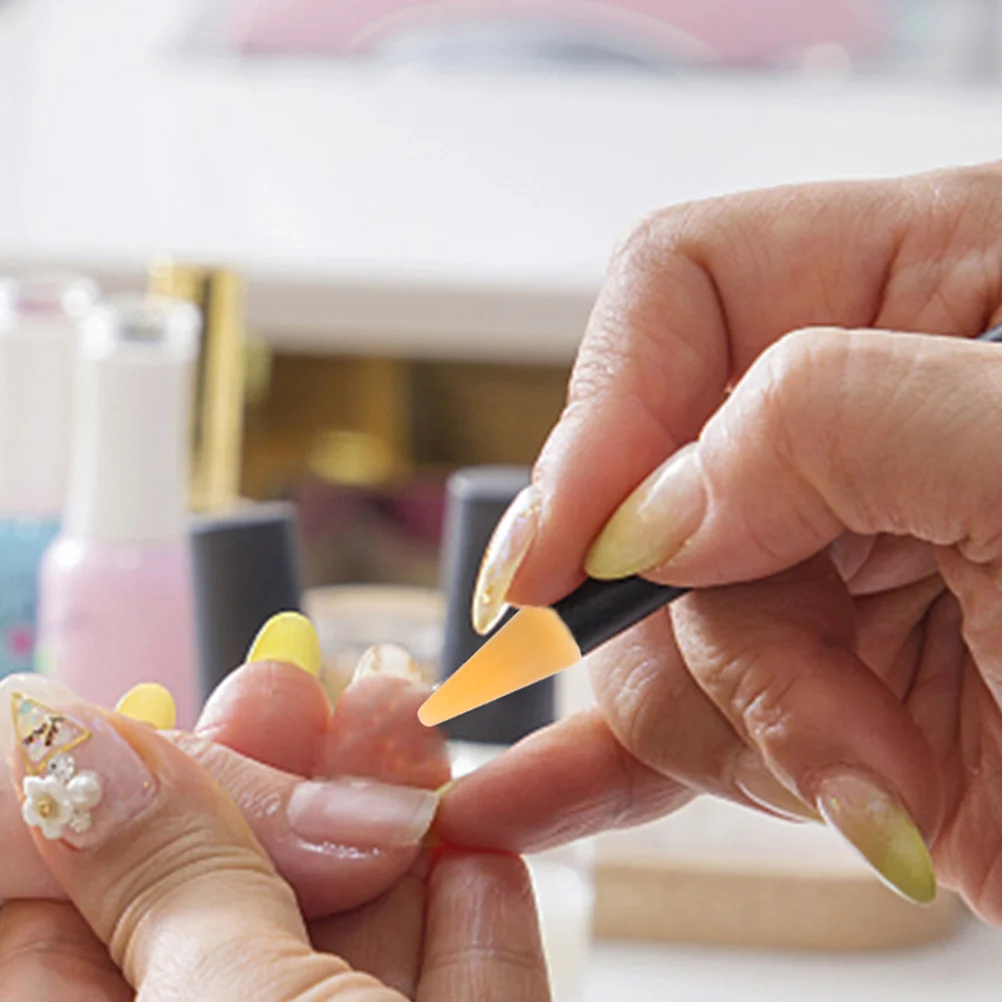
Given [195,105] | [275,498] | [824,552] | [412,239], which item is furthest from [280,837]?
[195,105]

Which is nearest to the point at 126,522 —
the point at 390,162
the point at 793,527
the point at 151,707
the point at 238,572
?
the point at 238,572

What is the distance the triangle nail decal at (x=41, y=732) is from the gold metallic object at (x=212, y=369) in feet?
1.11

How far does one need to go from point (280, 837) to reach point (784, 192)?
0.18 m

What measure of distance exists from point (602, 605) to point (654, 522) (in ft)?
0.07

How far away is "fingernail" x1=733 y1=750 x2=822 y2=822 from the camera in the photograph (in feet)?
1.20

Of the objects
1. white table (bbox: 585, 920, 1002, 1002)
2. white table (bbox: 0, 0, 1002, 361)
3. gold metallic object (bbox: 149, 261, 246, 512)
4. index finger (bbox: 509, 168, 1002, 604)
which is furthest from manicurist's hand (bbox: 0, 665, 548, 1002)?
white table (bbox: 0, 0, 1002, 361)

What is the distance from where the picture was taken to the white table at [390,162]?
918mm

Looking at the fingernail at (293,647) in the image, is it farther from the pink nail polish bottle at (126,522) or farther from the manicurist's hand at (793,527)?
the pink nail polish bottle at (126,522)

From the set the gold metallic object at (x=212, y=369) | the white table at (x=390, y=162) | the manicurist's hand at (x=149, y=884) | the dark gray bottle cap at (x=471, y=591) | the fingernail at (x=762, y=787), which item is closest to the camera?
the manicurist's hand at (x=149, y=884)

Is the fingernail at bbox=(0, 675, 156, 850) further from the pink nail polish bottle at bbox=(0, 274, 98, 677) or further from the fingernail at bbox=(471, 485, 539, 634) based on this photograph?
the pink nail polish bottle at bbox=(0, 274, 98, 677)

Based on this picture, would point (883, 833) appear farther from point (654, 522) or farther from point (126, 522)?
point (126, 522)

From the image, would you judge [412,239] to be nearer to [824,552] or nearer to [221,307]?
[221,307]

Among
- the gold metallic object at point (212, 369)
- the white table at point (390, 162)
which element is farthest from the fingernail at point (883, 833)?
the white table at point (390, 162)

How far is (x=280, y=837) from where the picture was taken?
32 centimetres
